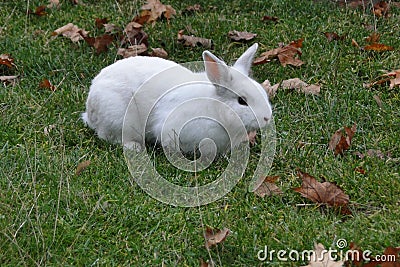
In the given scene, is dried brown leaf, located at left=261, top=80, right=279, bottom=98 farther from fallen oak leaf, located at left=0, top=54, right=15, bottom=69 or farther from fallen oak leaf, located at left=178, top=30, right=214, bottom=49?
fallen oak leaf, located at left=0, top=54, right=15, bottom=69

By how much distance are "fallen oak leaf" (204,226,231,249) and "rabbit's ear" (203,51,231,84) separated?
987mm

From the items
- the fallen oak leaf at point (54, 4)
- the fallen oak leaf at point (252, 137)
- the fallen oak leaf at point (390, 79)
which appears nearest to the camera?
the fallen oak leaf at point (252, 137)

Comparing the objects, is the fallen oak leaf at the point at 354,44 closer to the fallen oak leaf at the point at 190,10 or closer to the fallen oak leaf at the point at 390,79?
the fallen oak leaf at the point at 390,79

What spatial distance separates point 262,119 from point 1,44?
102 inches

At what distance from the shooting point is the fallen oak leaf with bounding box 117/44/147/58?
514cm

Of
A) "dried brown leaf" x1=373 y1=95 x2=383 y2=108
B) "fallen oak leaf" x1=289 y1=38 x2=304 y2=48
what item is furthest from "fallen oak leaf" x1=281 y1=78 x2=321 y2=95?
"fallen oak leaf" x1=289 y1=38 x2=304 y2=48

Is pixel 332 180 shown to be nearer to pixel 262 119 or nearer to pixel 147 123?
pixel 262 119

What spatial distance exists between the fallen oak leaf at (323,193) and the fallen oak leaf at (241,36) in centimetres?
215

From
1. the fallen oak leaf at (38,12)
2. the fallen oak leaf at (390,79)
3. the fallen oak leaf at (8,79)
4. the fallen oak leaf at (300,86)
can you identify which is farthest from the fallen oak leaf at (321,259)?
the fallen oak leaf at (38,12)

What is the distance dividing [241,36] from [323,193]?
2.30 m

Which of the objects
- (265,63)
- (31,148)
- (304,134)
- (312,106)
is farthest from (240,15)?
(31,148)

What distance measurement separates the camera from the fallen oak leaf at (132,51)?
5.14 metres

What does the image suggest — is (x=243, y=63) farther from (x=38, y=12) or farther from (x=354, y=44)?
(x=38, y=12)

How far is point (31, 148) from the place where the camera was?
3.86 m
